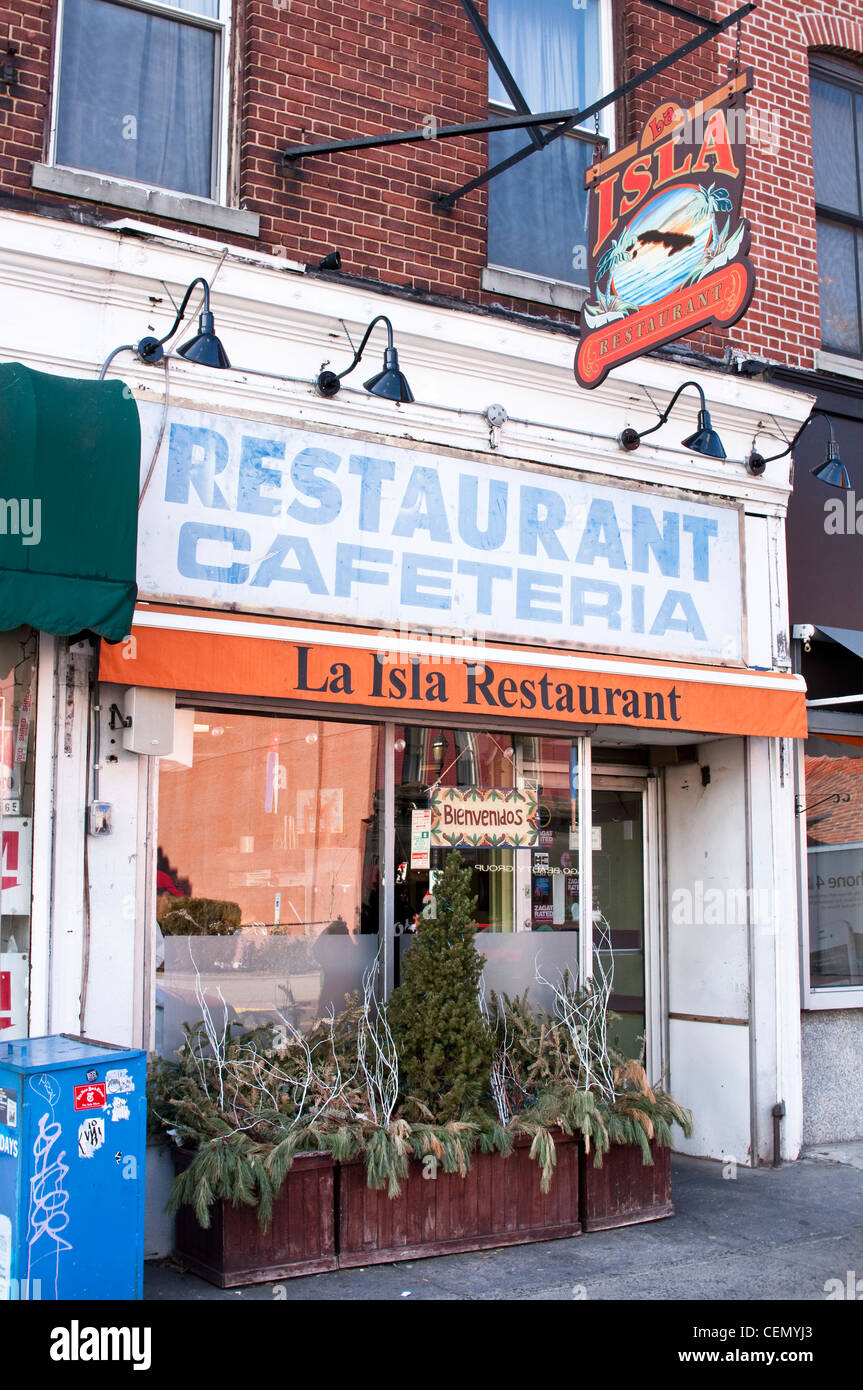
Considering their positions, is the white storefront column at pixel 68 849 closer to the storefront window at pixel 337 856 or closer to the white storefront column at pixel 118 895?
the white storefront column at pixel 118 895

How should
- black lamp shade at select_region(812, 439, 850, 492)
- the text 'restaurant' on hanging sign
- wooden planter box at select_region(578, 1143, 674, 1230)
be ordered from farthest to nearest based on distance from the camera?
black lamp shade at select_region(812, 439, 850, 492) < the text 'restaurant' on hanging sign < wooden planter box at select_region(578, 1143, 674, 1230)

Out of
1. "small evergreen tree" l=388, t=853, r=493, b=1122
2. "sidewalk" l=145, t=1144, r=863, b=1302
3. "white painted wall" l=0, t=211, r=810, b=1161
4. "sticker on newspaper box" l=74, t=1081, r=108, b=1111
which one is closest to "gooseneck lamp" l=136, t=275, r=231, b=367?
"white painted wall" l=0, t=211, r=810, b=1161

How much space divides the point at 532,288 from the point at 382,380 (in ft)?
5.87

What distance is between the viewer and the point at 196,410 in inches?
257

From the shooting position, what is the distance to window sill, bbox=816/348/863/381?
A: 9.27 meters

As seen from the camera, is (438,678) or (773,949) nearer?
(438,678)

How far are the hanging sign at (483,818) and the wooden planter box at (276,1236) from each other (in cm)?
213

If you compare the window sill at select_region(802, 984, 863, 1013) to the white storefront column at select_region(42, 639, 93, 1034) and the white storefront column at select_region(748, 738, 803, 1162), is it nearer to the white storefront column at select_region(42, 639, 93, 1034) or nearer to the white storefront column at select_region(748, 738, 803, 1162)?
the white storefront column at select_region(748, 738, 803, 1162)

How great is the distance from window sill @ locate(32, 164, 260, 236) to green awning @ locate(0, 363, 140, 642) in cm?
148

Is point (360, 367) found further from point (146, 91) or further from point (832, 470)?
point (832, 470)

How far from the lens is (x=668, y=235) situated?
6.62m

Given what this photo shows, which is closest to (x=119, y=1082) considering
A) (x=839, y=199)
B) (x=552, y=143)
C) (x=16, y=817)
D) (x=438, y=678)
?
(x=16, y=817)

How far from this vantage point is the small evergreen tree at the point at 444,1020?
6098mm
